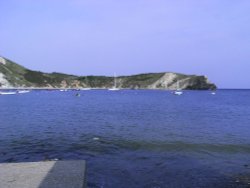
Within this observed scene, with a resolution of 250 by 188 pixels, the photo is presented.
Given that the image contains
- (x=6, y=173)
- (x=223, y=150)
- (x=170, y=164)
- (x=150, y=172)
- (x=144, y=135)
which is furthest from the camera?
(x=144, y=135)

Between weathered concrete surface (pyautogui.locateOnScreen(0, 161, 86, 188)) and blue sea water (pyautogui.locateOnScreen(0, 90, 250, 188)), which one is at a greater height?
weathered concrete surface (pyautogui.locateOnScreen(0, 161, 86, 188))

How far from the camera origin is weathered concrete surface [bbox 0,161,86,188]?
466 inches

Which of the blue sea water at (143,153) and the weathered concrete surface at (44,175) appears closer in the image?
the weathered concrete surface at (44,175)

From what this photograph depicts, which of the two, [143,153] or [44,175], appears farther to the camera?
[143,153]

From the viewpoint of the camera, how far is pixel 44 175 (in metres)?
12.9

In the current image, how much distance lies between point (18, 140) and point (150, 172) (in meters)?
14.2

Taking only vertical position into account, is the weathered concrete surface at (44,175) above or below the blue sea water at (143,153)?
above

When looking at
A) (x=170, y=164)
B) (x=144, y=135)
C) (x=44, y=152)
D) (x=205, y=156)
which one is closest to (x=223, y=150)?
(x=205, y=156)

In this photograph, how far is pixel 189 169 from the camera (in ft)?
65.2

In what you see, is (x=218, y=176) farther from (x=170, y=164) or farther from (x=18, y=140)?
(x=18, y=140)

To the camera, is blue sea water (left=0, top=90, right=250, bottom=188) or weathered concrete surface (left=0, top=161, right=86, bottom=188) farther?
blue sea water (left=0, top=90, right=250, bottom=188)

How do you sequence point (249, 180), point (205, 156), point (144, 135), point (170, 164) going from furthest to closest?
point (144, 135) → point (205, 156) → point (170, 164) → point (249, 180)

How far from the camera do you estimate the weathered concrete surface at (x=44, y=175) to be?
1183cm

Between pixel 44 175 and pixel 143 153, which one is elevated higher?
pixel 44 175
